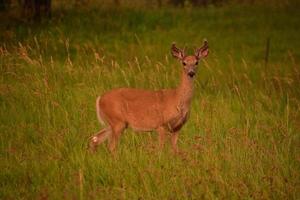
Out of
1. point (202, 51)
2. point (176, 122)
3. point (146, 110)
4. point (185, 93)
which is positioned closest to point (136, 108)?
point (146, 110)

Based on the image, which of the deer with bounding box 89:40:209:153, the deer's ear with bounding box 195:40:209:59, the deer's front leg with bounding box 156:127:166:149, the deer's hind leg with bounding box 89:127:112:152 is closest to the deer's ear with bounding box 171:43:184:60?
the deer with bounding box 89:40:209:153

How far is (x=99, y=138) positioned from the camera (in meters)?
10.1

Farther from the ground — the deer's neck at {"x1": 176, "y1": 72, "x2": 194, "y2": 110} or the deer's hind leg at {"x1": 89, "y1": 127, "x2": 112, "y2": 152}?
the deer's neck at {"x1": 176, "y1": 72, "x2": 194, "y2": 110}

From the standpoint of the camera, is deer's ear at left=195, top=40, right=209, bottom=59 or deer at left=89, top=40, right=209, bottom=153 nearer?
deer at left=89, top=40, right=209, bottom=153

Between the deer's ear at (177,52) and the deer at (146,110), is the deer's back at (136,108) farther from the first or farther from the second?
the deer's ear at (177,52)

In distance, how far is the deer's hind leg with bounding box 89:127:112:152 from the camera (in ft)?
32.5

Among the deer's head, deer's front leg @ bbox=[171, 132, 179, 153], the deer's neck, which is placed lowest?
deer's front leg @ bbox=[171, 132, 179, 153]

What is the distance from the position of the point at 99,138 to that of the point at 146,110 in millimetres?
675

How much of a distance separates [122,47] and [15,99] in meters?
6.66

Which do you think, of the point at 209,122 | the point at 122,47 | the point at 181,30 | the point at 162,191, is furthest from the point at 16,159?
the point at 181,30

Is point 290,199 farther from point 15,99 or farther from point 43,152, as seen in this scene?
point 15,99

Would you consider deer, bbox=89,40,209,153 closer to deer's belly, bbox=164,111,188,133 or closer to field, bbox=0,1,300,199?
deer's belly, bbox=164,111,188,133

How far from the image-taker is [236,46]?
19.8 meters

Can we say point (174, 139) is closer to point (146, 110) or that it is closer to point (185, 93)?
point (146, 110)
